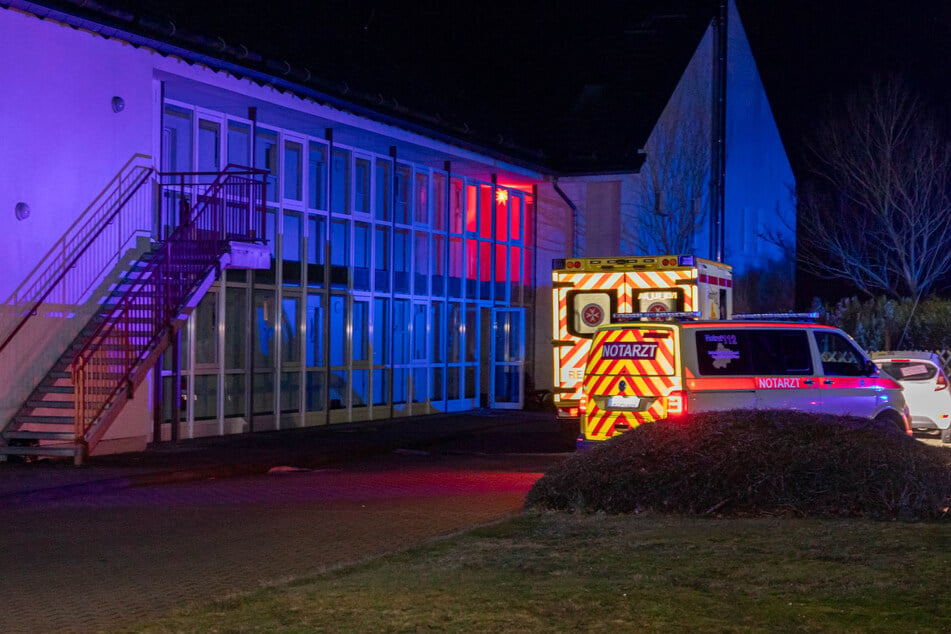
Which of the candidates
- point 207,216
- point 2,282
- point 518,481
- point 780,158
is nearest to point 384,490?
point 518,481

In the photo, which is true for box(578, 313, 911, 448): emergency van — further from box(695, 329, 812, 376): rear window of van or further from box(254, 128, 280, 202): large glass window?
box(254, 128, 280, 202): large glass window

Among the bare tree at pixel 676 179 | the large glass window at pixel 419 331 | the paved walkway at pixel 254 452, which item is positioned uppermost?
the bare tree at pixel 676 179

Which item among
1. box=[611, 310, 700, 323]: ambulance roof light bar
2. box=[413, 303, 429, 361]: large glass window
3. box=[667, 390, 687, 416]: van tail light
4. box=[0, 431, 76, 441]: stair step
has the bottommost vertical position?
box=[0, 431, 76, 441]: stair step

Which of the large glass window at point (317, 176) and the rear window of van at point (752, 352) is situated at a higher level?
the large glass window at point (317, 176)

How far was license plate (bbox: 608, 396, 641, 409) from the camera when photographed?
625 inches

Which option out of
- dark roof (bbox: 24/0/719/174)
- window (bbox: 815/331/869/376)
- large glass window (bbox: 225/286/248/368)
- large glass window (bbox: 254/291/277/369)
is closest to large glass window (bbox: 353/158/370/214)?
dark roof (bbox: 24/0/719/174)

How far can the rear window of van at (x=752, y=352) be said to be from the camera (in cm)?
1602

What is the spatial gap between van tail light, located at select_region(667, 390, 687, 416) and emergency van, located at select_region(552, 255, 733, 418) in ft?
14.7

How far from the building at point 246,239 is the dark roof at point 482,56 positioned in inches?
6.2

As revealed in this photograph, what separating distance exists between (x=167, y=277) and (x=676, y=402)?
25.2 ft

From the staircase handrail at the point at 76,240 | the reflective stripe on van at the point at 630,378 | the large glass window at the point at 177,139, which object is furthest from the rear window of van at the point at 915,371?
the staircase handrail at the point at 76,240

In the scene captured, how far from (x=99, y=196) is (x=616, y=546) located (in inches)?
458

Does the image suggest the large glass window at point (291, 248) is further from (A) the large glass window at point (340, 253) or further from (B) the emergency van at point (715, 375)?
(B) the emergency van at point (715, 375)

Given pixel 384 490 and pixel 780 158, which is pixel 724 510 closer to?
pixel 384 490
